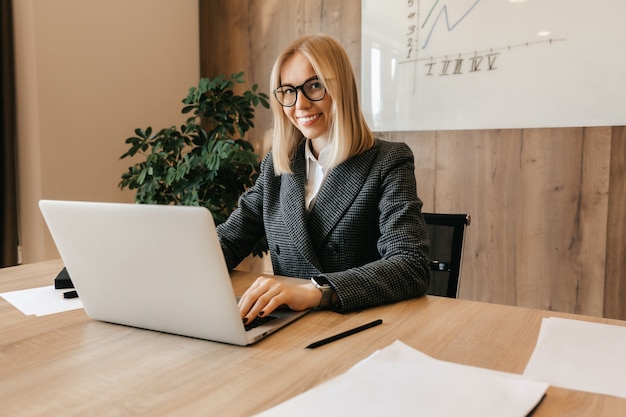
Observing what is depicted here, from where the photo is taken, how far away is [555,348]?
80 centimetres

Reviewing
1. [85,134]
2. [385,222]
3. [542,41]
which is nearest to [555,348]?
[385,222]

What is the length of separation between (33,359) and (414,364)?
0.55 m

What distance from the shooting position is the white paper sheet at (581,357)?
677mm

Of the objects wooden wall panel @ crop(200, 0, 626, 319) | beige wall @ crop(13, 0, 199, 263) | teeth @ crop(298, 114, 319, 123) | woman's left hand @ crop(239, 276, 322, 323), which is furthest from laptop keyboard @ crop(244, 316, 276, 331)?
beige wall @ crop(13, 0, 199, 263)

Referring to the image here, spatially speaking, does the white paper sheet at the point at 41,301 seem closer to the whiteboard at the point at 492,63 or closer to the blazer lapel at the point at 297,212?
the blazer lapel at the point at 297,212

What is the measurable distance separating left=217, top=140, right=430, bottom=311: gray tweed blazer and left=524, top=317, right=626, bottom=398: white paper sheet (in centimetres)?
30

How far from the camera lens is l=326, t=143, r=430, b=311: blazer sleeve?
3.33 feet

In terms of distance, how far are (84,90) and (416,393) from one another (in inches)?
94.8

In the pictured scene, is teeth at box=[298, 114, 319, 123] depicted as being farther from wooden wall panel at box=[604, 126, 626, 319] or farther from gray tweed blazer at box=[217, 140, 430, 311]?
wooden wall panel at box=[604, 126, 626, 319]

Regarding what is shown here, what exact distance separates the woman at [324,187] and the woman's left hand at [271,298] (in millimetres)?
251

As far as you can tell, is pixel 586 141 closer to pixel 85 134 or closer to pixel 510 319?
pixel 510 319

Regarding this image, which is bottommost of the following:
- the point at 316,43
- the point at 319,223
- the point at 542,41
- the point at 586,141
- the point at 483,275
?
Result: the point at 483,275

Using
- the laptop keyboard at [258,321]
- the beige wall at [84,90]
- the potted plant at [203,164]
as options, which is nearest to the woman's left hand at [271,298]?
the laptop keyboard at [258,321]

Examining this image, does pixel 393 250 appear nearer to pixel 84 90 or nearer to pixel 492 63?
pixel 492 63
